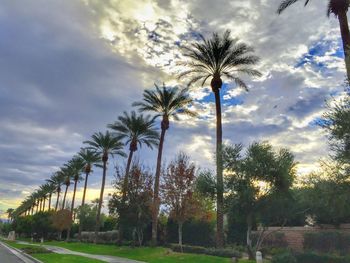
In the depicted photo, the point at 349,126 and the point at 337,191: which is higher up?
the point at 349,126

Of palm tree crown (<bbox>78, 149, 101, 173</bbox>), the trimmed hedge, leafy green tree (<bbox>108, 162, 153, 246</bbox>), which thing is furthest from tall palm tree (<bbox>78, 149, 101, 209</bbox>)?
the trimmed hedge

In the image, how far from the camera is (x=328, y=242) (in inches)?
1267

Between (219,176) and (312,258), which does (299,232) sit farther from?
(312,258)

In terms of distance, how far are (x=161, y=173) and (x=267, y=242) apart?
1297 centimetres

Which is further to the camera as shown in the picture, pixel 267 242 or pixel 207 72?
pixel 267 242

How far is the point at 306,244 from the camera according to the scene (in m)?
33.7

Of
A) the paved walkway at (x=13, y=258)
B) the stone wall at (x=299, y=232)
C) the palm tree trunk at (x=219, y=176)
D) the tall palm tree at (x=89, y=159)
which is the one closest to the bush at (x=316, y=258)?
the palm tree trunk at (x=219, y=176)

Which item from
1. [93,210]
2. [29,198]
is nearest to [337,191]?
[93,210]

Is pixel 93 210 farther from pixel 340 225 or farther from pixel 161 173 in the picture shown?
pixel 340 225

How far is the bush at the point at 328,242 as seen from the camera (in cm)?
3115

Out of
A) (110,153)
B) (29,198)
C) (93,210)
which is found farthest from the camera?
(29,198)

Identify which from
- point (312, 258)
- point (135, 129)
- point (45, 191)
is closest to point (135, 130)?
point (135, 129)

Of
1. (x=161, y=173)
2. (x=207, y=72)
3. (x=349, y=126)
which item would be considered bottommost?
(x=349, y=126)

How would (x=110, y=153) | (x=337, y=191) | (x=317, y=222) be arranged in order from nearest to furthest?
(x=337, y=191) → (x=317, y=222) → (x=110, y=153)
